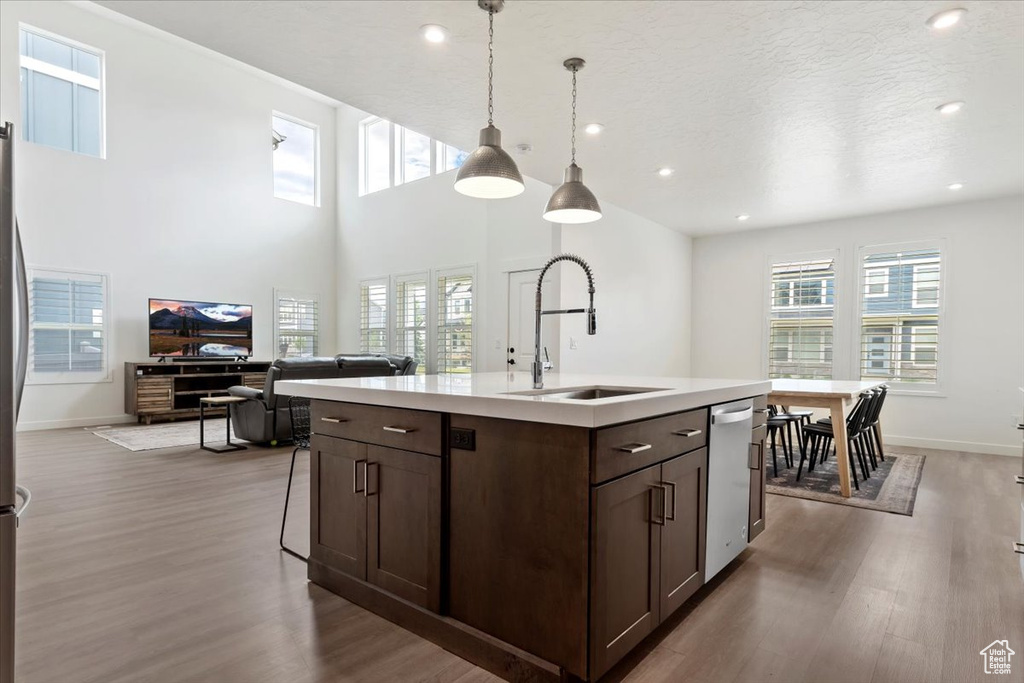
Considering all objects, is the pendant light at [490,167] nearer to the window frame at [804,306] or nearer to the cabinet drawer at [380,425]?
the cabinet drawer at [380,425]

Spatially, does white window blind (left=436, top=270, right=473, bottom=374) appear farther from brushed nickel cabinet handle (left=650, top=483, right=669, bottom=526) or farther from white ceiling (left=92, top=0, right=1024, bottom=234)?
brushed nickel cabinet handle (left=650, top=483, right=669, bottom=526)

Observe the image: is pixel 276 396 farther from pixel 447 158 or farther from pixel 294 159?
pixel 294 159

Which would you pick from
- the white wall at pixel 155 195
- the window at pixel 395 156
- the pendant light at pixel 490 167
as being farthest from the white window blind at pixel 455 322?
the pendant light at pixel 490 167

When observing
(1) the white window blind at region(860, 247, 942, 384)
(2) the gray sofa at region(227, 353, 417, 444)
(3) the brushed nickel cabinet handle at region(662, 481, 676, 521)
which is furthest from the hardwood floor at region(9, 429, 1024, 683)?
(1) the white window blind at region(860, 247, 942, 384)

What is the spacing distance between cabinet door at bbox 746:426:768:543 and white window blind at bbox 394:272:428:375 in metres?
6.38

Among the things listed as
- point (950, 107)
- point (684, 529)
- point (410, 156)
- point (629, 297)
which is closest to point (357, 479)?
point (684, 529)

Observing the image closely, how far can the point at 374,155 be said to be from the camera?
9625 millimetres

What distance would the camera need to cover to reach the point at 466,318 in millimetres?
7922

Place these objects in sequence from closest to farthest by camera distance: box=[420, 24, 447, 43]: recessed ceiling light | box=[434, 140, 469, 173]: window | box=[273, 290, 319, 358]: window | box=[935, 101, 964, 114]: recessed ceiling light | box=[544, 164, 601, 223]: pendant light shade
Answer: box=[420, 24, 447, 43]: recessed ceiling light, box=[544, 164, 601, 223]: pendant light shade, box=[935, 101, 964, 114]: recessed ceiling light, box=[434, 140, 469, 173]: window, box=[273, 290, 319, 358]: window

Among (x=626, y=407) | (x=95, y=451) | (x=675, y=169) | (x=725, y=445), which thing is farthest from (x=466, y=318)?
(x=626, y=407)

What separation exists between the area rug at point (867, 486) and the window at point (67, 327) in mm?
8176

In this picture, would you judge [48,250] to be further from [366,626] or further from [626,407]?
[626,407]

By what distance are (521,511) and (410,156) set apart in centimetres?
849

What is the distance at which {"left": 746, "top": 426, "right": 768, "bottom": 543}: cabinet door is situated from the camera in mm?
2627
